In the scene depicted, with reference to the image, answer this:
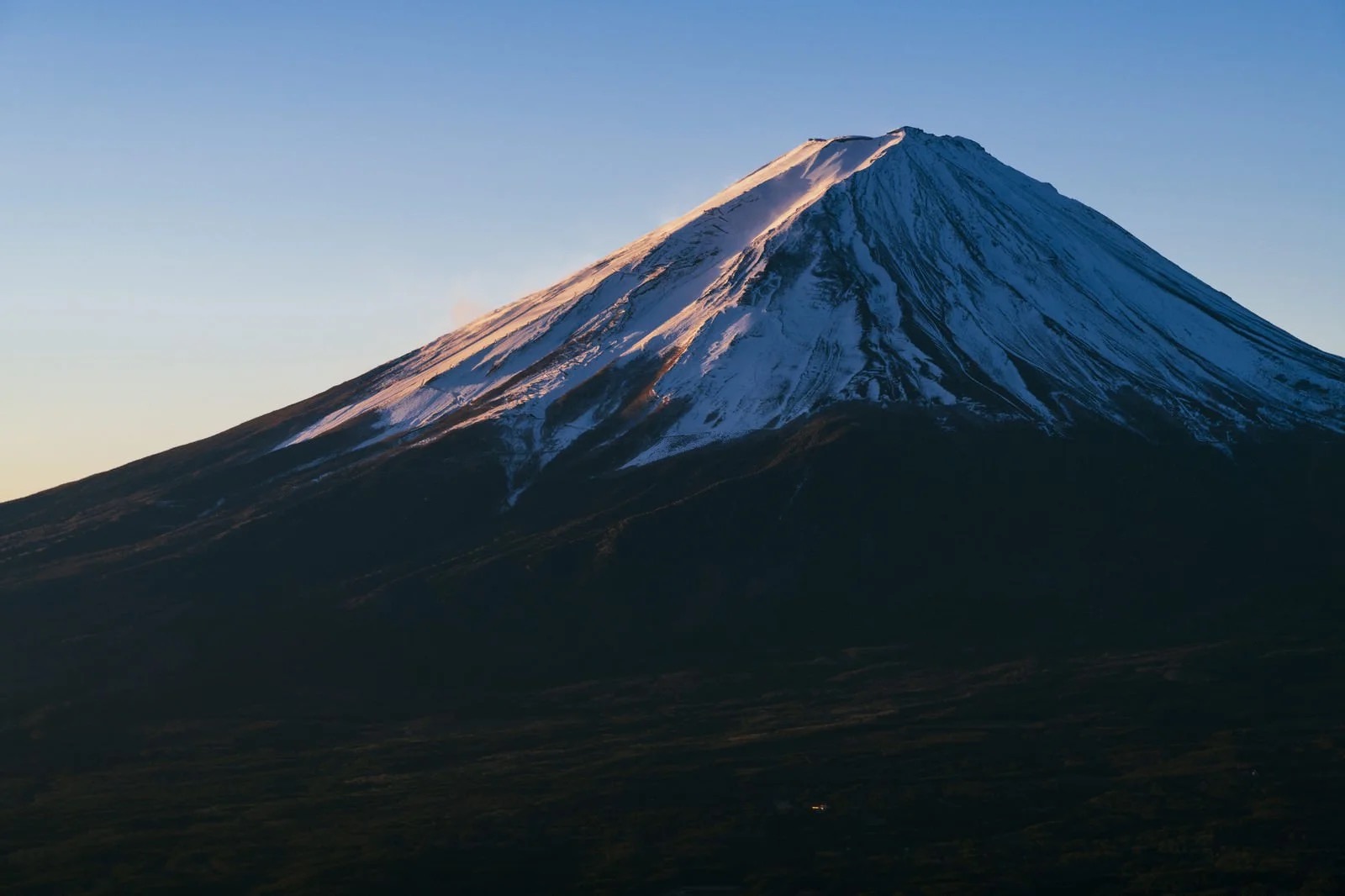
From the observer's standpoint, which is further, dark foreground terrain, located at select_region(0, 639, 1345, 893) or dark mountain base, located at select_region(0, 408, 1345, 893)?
dark mountain base, located at select_region(0, 408, 1345, 893)

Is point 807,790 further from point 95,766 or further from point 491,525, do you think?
point 491,525

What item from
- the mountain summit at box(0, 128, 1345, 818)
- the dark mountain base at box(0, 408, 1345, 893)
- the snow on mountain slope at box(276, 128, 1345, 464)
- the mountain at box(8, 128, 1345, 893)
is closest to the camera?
the dark mountain base at box(0, 408, 1345, 893)

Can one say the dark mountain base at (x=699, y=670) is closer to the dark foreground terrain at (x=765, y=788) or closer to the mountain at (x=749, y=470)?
the dark foreground terrain at (x=765, y=788)

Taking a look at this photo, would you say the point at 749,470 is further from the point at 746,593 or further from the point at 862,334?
the point at 862,334

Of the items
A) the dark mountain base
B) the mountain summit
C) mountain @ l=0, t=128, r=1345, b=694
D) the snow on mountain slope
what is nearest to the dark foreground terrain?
the dark mountain base

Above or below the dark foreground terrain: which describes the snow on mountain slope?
above

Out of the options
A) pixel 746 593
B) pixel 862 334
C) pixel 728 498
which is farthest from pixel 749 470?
pixel 862 334

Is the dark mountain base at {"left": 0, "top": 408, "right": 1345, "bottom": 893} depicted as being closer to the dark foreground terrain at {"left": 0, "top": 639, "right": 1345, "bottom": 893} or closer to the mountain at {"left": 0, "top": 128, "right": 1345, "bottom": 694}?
the dark foreground terrain at {"left": 0, "top": 639, "right": 1345, "bottom": 893}
